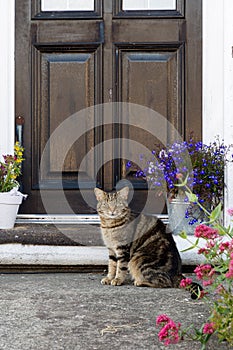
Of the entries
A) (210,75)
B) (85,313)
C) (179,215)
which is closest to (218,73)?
(210,75)

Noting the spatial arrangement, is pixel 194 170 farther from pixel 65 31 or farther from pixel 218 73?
pixel 65 31

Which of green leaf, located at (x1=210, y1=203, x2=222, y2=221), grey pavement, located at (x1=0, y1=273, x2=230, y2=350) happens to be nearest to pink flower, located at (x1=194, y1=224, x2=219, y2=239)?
green leaf, located at (x1=210, y1=203, x2=222, y2=221)

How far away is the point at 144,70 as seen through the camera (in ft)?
12.1

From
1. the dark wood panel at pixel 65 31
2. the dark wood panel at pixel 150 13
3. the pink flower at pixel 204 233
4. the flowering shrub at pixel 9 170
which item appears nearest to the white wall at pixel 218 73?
the dark wood panel at pixel 150 13

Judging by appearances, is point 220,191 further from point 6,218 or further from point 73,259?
point 6,218

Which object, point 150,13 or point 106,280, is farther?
point 150,13

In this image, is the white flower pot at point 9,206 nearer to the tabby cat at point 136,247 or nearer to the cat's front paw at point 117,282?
the tabby cat at point 136,247

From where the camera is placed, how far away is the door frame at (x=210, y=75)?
3.49 meters

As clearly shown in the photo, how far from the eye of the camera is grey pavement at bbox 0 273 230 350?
2.11 m

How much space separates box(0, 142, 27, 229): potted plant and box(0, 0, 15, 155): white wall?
19 cm

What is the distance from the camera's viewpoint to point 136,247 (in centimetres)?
315

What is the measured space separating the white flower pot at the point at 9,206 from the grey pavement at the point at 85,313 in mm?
355

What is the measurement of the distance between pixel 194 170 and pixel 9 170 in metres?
1.11

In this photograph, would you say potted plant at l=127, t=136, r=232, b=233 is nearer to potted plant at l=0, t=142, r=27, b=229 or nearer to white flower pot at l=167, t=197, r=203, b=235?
white flower pot at l=167, t=197, r=203, b=235
